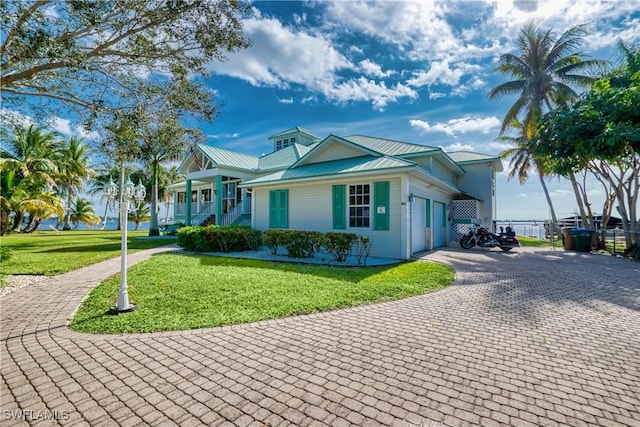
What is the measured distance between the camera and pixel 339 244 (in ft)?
30.4

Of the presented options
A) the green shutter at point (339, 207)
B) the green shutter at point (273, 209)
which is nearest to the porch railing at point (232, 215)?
the green shutter at point (273, 209)

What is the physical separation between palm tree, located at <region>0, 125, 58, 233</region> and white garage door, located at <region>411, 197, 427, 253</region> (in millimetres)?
24726

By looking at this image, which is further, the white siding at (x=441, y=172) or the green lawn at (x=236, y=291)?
the white siding at (x=441, y=172)

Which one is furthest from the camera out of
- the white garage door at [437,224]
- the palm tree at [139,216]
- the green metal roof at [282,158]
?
the palm tree at [139,216]

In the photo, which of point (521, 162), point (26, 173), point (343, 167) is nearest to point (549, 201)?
point (521, 162)

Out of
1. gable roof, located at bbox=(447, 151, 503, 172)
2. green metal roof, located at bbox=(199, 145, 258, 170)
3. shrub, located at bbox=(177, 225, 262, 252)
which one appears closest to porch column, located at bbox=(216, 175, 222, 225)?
green metal roof, located at bbox=(199, 145, 258, 170)

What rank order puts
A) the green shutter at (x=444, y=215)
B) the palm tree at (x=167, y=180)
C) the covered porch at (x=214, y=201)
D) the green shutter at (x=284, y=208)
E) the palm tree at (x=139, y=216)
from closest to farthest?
1. the green shutter at (x=284, y=208)
2. the green shutter at (x=444, y=215)
3. the covered porch at (x=214, y=201)
4. the palm tree at (x=167, y=180)
5. the palm tree at (x=139, y=216)

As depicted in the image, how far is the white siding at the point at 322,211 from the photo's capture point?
10.2 metres

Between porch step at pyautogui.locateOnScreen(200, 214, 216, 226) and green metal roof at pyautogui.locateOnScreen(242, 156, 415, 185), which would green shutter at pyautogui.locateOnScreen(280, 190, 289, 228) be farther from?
porch step at pyautogui.locateOnScreen(200, 214, 216, 226)

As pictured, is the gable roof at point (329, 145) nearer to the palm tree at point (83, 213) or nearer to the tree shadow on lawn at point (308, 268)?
the tree shadow on lawn at point (308, 268)

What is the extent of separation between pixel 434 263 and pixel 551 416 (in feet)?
23.8

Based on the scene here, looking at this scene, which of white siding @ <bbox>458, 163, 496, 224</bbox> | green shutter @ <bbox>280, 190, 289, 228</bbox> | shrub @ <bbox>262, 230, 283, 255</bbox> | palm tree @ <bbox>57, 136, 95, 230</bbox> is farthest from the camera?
palm tree @ <bbox>57, 136, 95, 230</bbox>

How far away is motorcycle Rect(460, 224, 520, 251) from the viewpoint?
1299 cm

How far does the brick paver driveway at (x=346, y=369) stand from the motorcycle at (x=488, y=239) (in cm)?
848
